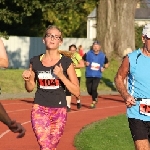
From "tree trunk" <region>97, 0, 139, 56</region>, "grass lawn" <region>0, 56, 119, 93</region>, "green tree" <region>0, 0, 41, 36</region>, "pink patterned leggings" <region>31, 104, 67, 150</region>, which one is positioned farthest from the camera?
"tree trunk" <region>97, 0, 139, 56</region>

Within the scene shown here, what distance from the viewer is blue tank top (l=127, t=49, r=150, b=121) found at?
25.5ft

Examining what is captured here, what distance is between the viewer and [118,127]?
1484 cm

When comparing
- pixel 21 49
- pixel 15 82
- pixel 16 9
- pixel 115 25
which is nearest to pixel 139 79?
pixel 15 82

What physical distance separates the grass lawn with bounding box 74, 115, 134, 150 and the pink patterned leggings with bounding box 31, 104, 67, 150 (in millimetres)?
3159

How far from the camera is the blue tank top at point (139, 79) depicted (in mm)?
7773

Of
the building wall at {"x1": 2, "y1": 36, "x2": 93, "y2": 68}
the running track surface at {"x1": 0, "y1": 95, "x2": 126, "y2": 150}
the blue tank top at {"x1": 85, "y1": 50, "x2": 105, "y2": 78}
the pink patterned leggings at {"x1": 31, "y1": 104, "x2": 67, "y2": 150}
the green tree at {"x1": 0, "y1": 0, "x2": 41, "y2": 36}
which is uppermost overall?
the pink patterned leggings at {"x1": 31, "y1": 104, "x2": 67, "y2": 150}

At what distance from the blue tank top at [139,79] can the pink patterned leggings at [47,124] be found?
3.52 ft

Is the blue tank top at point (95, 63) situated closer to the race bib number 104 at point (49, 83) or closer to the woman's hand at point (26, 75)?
the race bib number 104 at point (49, 83)

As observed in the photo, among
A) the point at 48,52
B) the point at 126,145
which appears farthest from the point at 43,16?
the point at 48,52

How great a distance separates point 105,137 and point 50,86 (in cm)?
467

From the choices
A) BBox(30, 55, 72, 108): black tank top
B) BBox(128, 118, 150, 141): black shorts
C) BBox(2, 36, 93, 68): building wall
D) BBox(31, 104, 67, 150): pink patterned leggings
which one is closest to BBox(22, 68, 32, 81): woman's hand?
BBox(30, 55, 72, 108): black tank top

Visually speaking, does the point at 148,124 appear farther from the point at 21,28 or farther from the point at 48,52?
the point at 21,28

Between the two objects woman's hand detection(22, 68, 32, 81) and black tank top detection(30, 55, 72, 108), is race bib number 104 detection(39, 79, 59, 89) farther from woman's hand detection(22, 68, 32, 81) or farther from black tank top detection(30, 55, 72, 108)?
woman's hand detection(22, 68, 32, 81)

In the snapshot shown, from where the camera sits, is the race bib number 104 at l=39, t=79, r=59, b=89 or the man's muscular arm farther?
the race bib number 104 at l=39, t=79, r=59, b=89
